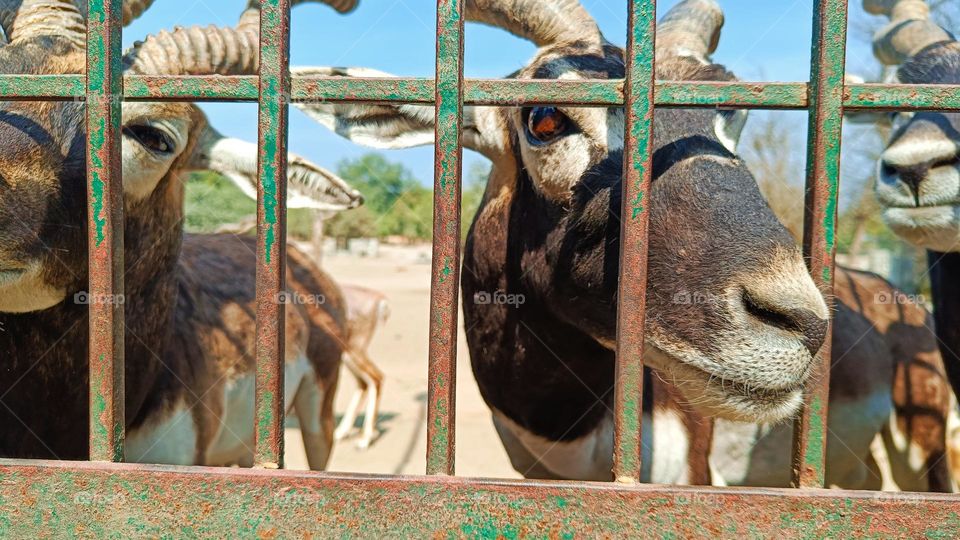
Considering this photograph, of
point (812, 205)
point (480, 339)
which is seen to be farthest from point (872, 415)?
point (812, 205)

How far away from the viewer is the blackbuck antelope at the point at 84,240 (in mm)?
2094

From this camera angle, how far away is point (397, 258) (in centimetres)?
4597

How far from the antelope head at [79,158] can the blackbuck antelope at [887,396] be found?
12.8ft

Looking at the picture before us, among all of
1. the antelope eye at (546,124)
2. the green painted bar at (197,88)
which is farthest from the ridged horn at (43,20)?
the antelope eye at (546,124)

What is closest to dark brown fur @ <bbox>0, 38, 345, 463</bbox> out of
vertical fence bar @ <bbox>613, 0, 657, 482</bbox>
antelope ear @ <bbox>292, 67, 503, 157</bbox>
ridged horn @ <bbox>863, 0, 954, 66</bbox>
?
antelope ear @ <bbox>292, 67, 503, 157</bbox>

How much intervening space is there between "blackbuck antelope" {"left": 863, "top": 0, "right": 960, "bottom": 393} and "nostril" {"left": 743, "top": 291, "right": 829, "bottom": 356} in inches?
74.8

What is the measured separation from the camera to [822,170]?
4.40 ft

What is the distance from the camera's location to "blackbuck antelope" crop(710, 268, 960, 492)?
490 cm

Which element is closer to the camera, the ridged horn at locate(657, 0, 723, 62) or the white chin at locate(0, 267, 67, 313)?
the white chin at locate(0, 267, 67, 313)

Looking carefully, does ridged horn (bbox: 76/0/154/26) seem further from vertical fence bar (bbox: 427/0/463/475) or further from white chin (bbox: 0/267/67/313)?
vertical fence bar (bbox: 427/0/463/475)

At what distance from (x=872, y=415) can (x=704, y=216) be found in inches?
163

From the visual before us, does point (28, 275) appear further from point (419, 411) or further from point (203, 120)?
point (419, 411)

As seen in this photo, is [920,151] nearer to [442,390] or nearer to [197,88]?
[442,390]

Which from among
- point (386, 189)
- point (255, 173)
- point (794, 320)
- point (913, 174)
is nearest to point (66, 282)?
point (255, 173)
